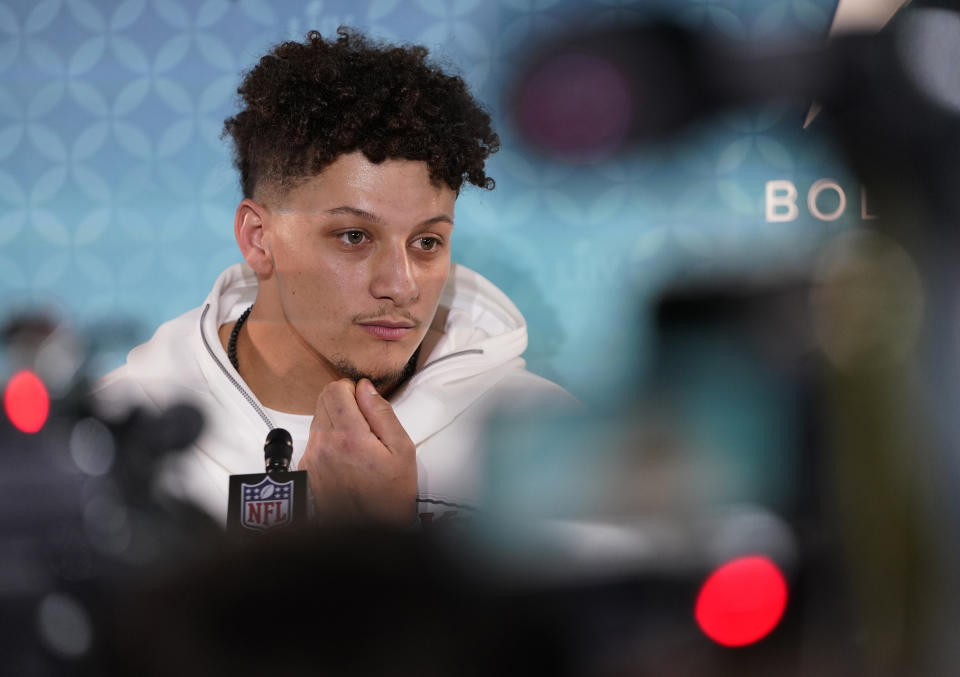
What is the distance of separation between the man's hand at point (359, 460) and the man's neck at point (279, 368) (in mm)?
17

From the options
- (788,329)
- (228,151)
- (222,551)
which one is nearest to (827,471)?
(788,329)

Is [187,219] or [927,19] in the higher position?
[927,19]

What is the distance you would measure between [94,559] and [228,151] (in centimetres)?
45

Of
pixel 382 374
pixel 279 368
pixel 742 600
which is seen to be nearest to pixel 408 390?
pixel 382 374

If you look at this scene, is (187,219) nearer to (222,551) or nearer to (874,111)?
(222,551)

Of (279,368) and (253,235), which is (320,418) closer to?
(279,368)

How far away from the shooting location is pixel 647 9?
0.83 m

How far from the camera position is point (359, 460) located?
0.85 meters

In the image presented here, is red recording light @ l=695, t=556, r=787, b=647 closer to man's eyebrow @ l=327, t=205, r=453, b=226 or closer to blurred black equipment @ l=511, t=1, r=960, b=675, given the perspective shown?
blurred black equipment @ l=511, t=1, r=960, b=675

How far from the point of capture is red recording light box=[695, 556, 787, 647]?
2.45ft

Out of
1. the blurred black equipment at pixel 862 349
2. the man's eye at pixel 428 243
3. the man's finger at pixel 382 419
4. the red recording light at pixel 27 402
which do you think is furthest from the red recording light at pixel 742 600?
the red recording light at pixel 27 402

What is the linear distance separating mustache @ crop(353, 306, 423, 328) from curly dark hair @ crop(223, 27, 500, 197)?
0.49 feet

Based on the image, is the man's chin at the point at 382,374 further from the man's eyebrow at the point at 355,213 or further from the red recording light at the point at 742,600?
the red recording light at the point at 742,600

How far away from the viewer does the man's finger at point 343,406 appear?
0.87 m
